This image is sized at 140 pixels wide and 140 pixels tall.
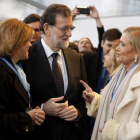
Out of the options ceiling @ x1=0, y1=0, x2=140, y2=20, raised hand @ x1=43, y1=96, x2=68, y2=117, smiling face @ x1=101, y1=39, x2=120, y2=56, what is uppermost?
ceiling @ x1=0, y1=0, x2=140, y2=20

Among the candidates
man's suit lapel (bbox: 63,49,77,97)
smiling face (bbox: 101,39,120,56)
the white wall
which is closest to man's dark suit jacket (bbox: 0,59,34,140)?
man's suit lapel (bbox: 63,49,77,97)

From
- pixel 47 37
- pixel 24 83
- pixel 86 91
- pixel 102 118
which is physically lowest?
pixel 102 118

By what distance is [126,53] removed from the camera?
2.05m

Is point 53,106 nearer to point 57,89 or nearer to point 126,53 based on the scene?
point 57,89

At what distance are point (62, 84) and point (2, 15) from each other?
3.92 meters

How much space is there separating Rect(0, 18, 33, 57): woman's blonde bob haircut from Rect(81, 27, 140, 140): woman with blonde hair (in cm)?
63

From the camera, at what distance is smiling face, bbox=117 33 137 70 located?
6.72 ft

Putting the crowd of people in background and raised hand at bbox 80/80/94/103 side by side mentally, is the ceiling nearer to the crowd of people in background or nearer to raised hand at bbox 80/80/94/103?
the crowd of people in background

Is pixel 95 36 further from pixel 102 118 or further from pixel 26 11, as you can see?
Result: pixel 102 118

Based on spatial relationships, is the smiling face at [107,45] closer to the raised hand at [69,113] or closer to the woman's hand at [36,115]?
the raised hand at [69,113]

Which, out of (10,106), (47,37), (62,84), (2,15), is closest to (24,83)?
(10,106)

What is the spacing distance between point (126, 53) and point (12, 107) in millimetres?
883

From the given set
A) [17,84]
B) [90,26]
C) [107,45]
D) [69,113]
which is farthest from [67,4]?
[17,84]

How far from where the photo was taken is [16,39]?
1.82 meters
